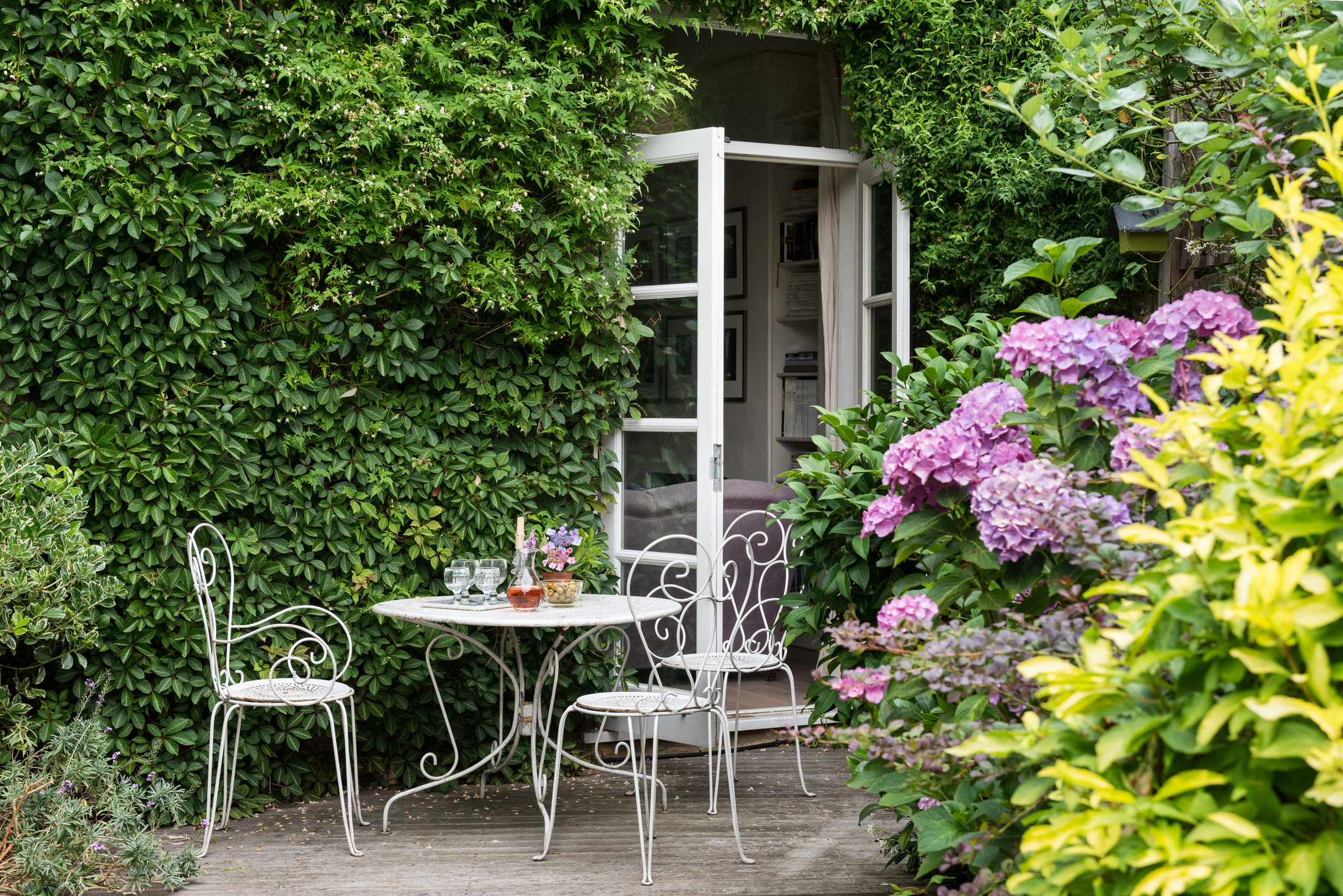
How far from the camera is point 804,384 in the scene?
Answer: 7152 millimetres

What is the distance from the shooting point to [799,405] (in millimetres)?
7160

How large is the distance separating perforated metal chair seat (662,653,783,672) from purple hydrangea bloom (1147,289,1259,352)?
2.09m

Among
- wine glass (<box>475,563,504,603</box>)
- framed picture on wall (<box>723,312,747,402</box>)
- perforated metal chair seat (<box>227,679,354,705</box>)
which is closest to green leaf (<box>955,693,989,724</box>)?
wine glass (<box>475,563,504,603</box>)

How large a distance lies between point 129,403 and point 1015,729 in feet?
10.1

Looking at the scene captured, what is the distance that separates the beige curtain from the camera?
17.0 feet

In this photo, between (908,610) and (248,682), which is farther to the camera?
(248,682)

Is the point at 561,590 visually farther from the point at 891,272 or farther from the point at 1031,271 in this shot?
the point at 891,272

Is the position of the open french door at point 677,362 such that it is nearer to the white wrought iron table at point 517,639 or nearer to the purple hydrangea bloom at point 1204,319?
the white wrought iron table at point 517,639

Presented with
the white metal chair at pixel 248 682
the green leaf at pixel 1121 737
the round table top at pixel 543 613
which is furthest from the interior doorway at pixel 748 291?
the green leaf at pixel 1121 737

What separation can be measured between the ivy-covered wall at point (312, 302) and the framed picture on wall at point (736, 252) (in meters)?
3.29

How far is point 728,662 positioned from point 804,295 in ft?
12.9

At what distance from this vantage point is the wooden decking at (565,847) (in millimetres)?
3004

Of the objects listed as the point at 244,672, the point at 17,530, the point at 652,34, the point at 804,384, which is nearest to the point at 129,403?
the point at 17,530

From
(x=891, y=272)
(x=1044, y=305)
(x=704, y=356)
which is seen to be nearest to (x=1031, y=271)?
(x=1044, y=305)
